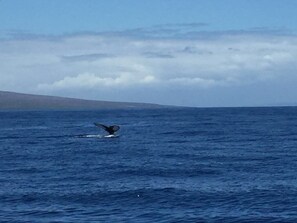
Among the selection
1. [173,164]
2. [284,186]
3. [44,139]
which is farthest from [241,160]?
[44,139]

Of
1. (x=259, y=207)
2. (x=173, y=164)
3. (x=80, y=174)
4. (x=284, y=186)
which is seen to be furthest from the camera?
(x=173, y=164)

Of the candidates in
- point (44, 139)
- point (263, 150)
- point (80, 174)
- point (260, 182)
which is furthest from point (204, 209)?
point (44, 139)

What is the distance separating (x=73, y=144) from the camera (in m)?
81.3

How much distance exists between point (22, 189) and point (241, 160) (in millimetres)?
19976

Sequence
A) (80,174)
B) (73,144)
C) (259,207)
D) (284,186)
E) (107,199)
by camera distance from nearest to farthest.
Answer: (259,207)
(107,199)
(284,186)
(80,174)
(73,144)

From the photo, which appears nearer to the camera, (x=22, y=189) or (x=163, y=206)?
(x=163, y=206)

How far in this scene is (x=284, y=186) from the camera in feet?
143

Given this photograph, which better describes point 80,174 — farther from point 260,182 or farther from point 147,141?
point 147,141

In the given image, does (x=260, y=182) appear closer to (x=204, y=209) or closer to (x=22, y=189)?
(x=204, y=209)

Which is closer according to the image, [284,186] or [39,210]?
[39,210]

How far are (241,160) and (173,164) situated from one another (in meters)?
5.61

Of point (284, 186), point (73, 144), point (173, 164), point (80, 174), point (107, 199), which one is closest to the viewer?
point (107, 199)

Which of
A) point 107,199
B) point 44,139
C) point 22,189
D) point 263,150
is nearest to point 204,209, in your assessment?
point 107,199

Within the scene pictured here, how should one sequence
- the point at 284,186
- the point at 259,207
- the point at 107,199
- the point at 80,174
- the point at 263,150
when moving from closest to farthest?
the point at 259,207 → the point at 107,199 → the point at 284,186 → the point at 80,174 → the point at 263,150
